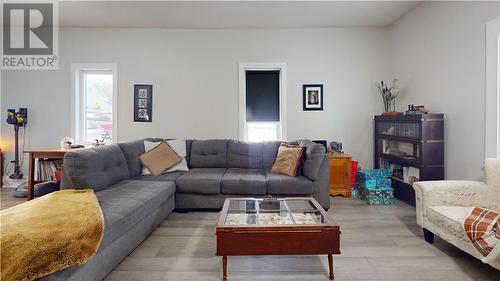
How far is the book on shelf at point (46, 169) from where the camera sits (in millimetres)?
4340

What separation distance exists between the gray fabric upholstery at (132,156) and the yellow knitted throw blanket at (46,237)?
1599 mm

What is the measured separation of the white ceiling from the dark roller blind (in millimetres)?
826

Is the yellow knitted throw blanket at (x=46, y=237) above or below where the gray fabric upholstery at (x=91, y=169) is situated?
below

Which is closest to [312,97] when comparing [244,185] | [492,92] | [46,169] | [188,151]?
[244,185]

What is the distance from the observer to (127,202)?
2.44 metres

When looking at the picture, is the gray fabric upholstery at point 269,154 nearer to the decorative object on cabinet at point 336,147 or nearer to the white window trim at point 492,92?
the decorative object on cabinet at point 336,147

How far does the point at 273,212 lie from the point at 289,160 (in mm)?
1420

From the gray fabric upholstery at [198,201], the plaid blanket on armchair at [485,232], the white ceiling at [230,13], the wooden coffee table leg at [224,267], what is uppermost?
the white ceiling at [230,13]

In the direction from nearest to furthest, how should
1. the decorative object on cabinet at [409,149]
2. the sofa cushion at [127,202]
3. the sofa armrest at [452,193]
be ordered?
the sofa cushion at [127,202] → the sofa armrest at [452,193] → the decorative object on cabinet at [409,149]

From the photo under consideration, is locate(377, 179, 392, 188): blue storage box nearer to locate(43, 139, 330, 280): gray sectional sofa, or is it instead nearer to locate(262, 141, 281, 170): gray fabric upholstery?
locate(43, 139, 330, 280): gray sectional sofa

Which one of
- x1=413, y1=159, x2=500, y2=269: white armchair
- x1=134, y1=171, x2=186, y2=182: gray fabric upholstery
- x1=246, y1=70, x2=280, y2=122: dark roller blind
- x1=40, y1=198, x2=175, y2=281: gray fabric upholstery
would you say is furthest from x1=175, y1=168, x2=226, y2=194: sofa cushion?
x1=413, y1=159, x2=500, y2=269: white armchair

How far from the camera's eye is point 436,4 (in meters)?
3.60

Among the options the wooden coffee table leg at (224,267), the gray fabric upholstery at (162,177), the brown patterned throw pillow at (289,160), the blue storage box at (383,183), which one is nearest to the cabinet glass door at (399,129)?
the blue storage box at (383,183)

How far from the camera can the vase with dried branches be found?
446cm
